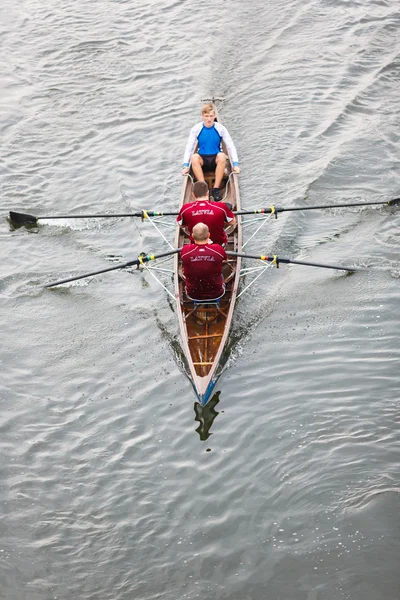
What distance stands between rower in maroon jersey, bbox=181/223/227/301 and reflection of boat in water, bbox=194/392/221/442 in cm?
207

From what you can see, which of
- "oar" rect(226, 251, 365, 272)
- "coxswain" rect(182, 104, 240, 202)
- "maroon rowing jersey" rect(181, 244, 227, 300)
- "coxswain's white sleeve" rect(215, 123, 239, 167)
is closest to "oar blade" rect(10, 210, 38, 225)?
"coxswain" rect(182, 104, 240, 202)

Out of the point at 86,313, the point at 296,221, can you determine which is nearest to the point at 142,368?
the point at 86,313

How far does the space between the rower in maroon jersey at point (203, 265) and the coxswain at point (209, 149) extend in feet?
14.3

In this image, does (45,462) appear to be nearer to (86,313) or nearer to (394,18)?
(86,313)

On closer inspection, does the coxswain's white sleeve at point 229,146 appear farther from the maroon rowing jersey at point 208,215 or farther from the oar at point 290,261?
the oar at point 290,261

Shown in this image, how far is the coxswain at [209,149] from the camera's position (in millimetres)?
18078

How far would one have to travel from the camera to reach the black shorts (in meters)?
18.5

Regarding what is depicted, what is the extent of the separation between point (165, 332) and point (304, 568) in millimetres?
6068

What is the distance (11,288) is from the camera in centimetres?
1677

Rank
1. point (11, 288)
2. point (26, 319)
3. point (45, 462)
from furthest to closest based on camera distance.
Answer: point (11, 288) < point (26, 319) < point (45, 462)

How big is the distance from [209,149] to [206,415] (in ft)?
26.8

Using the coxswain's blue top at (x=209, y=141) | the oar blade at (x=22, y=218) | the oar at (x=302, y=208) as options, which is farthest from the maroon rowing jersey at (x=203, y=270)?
the oar blade at (x=22, y=218)

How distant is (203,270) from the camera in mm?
13695

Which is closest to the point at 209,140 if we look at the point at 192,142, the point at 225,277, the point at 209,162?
the point at 192,142
